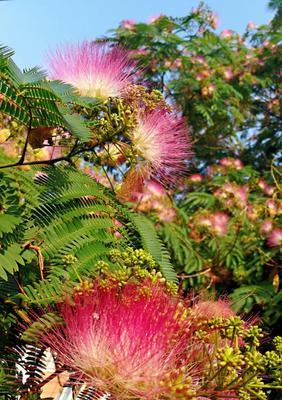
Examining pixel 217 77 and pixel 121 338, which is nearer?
pixel 121 338

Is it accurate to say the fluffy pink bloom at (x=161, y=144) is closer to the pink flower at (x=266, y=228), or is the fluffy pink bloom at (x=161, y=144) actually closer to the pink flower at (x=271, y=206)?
the pink flower at (x=266, y=228)

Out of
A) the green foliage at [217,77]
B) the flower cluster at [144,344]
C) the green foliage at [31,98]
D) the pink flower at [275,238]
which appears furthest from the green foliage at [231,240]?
the flower cluster at [144,344]

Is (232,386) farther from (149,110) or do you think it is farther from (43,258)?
(149,110)

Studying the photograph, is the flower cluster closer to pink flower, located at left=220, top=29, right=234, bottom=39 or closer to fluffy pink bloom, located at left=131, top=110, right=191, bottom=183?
fluffy pink bloom, located at left=131, top=110, right=191, bottom=183

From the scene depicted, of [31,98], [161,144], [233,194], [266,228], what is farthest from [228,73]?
[31,98]

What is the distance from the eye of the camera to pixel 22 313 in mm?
1102

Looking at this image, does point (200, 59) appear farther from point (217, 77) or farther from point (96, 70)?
point (96, 70)

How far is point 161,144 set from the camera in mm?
1600

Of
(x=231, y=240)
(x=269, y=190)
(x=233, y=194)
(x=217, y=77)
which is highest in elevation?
(x=217, y=77)

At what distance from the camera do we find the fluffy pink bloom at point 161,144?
4.96 feet

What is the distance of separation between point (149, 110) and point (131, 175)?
199 mm

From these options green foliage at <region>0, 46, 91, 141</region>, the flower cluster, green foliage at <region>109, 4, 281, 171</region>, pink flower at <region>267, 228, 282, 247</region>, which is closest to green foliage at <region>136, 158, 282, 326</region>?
pink flower at <region>267, 228, 282, 247</region>

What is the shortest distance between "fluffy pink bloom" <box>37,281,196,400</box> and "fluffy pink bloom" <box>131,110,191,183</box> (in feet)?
1.84

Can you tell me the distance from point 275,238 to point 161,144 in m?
2.78
